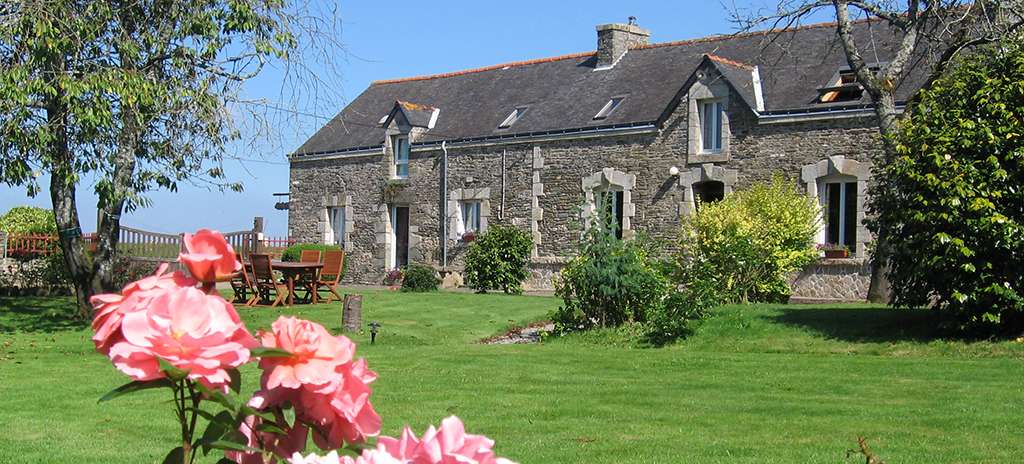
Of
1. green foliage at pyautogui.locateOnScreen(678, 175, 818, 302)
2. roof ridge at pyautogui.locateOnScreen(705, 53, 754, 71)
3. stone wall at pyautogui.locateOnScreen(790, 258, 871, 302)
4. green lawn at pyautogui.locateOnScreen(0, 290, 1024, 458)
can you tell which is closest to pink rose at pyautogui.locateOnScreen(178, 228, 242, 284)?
green lawn at pyautogui.locateOnScreen(0, 290, 1024, 458)

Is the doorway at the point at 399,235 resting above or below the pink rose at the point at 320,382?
above

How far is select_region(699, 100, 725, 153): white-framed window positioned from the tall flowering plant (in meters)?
24.0

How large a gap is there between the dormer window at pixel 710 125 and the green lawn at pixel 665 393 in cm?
877

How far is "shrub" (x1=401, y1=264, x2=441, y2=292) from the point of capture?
2727 cm

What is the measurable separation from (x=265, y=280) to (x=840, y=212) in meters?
11.3

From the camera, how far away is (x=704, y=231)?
22625mm

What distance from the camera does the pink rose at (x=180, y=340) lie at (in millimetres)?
1785

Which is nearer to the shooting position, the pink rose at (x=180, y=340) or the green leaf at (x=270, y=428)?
the pink rose at (x=180, y=340)

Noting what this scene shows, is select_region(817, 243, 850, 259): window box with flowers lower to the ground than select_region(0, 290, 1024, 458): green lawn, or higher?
higher

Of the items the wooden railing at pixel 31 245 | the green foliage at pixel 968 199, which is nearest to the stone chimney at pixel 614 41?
the wooden railing at pixel 31 245

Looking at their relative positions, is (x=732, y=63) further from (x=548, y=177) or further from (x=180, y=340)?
(x=180, y=340)

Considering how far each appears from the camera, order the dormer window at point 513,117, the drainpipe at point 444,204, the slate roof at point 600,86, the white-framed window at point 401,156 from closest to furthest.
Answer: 1. the slate roof at point 600,86
2. the dormer window at point 513,117
3. the drainpipe at point 444,204
4. the white-framed window at point 401,156

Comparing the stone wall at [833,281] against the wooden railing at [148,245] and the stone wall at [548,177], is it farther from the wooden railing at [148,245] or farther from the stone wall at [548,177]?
the wooden railing at [148,245]

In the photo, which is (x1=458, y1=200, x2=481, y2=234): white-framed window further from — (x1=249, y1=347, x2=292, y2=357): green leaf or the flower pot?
(x1=249, y1=347, x2=292, y2=357): green leaf
